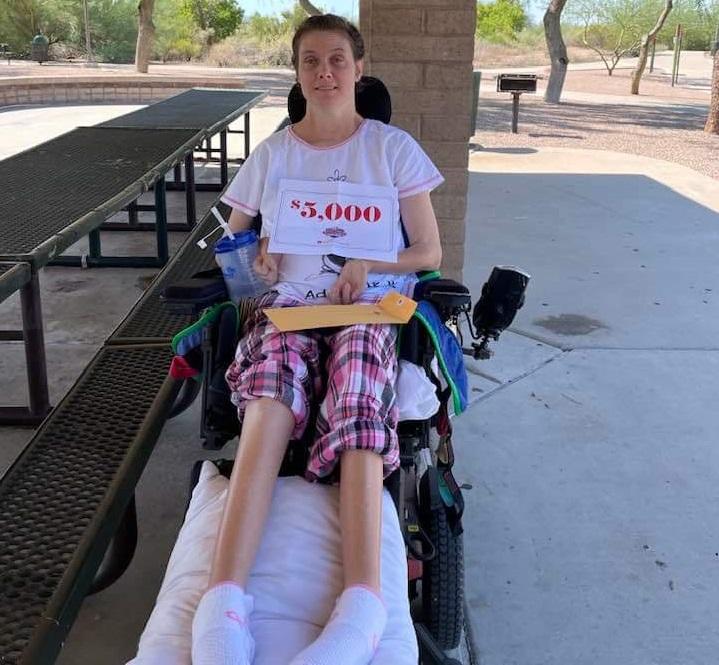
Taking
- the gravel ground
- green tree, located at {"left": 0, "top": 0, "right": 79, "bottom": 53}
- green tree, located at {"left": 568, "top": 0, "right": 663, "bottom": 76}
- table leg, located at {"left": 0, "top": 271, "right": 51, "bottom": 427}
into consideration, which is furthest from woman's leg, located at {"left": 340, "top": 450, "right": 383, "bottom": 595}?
green tree, located at {"left": 0, "top": 0, "right": 79, "bottom": 53}

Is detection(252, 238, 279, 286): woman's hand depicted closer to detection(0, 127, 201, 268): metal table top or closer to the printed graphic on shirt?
the printed graphic on shirt

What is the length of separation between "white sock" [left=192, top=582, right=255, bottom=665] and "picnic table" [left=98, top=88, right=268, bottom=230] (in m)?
4.21

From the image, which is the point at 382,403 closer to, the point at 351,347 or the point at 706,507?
the point at 351,347

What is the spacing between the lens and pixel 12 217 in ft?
10.9

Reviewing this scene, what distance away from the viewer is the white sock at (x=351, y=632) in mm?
1549

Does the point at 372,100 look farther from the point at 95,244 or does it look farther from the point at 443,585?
the point at 95,244

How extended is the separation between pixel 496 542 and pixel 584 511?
0.35 metres

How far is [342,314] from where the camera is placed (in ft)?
7.48

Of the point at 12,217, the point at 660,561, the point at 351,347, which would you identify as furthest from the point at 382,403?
the point at 12,217

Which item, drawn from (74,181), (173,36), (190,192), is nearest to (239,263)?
(74,181)

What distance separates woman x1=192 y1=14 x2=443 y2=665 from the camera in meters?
1.67

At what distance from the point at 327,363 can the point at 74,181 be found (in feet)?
7.40

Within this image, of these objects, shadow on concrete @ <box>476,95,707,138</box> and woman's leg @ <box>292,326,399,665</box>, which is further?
shadow on concrete @ <box>476,95,707,138</box>

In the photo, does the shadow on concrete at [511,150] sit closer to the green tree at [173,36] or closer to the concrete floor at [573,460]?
the concrete floor at [573,460]
